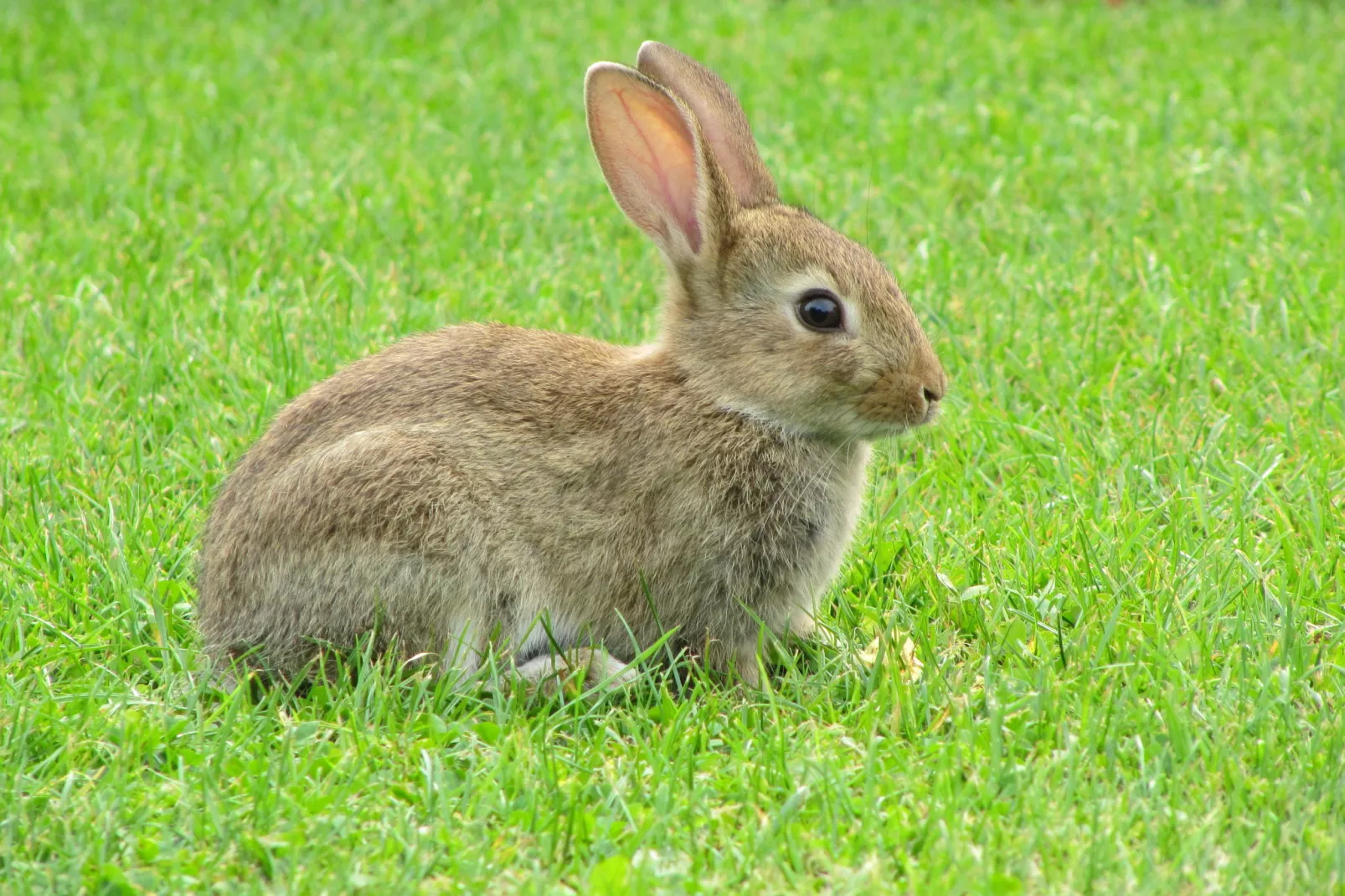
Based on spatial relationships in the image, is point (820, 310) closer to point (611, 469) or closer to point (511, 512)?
point (611, 469)

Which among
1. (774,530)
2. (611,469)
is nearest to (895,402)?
(774,530)

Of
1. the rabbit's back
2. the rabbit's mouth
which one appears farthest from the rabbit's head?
the rabbit's back

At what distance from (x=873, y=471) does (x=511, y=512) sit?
4.94ft

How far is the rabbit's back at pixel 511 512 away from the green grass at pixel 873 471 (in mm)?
222

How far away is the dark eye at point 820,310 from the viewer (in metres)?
4.16

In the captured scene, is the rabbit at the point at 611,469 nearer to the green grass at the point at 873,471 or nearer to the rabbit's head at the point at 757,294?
the rabbit's head at the point at 757,294

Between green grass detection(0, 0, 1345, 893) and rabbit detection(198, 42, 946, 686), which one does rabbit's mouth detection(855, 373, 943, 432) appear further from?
green grass detection(0, 0, 1345, 893)

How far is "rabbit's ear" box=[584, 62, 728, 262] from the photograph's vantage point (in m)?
4.26

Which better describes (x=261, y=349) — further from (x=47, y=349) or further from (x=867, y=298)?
(x=867, y=298)

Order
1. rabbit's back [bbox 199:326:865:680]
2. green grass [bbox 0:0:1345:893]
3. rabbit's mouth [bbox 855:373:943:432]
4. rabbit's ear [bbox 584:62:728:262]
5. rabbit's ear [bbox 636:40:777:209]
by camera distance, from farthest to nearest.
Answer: rabbit's ear [bbox 636:40:777:209]
rabbit's ear [bbox 584:62:728:262]
rabbit's mouth [bbox 855:373:943:432]
rabbit's back [bbox 199:326:865:680]
green grass [bbox 0:0:1345:893]

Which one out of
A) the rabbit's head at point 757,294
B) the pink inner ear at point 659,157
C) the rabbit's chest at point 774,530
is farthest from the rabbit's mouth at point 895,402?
the pink inner ear at point 659,157

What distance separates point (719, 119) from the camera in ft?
15.1

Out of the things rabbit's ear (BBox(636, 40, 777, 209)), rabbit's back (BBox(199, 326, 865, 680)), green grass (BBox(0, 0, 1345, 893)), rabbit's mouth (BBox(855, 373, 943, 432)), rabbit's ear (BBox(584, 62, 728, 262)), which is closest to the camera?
green grass (BBox(0, 0, 1345, 893))

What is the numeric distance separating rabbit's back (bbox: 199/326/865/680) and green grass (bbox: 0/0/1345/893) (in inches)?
8.7
